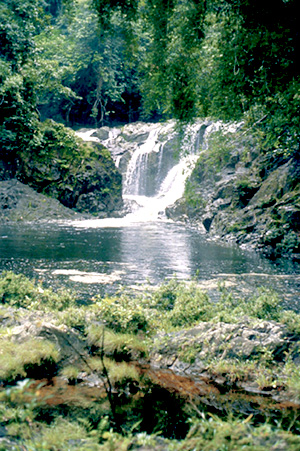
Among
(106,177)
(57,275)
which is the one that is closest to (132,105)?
(106,177)

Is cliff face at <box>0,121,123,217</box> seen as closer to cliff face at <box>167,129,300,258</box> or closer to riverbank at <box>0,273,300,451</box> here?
cliff face at <box>167,129,300,258</box>

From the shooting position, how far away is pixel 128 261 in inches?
614

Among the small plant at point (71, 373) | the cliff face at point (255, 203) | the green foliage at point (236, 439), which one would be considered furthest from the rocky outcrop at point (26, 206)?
the green foliage at point (236, 439)

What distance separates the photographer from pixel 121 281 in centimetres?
1218

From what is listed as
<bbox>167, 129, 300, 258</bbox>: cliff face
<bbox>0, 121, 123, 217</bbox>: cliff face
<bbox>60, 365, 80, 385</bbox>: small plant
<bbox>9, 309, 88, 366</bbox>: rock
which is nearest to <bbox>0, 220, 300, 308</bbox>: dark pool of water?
<bbox>167, 129, 300, 258</bbox>: cliff face

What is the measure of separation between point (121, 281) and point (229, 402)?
696cm

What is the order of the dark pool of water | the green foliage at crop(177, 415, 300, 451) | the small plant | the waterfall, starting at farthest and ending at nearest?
the waterfall → the dark pool of water → the small plant → the green foliage at crop(177, 415, 300, 451)

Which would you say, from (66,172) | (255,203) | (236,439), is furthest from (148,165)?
(236,439)

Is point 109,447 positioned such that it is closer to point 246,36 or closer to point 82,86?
point 246,36

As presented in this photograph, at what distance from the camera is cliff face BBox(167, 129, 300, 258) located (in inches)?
720

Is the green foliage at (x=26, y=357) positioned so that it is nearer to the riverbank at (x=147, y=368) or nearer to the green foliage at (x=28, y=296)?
the riverbank at (x=147, y=368)

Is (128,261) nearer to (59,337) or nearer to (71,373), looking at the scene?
(59,337)

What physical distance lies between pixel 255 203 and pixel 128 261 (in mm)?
9360

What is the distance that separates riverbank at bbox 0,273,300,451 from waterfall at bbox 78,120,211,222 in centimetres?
2350
